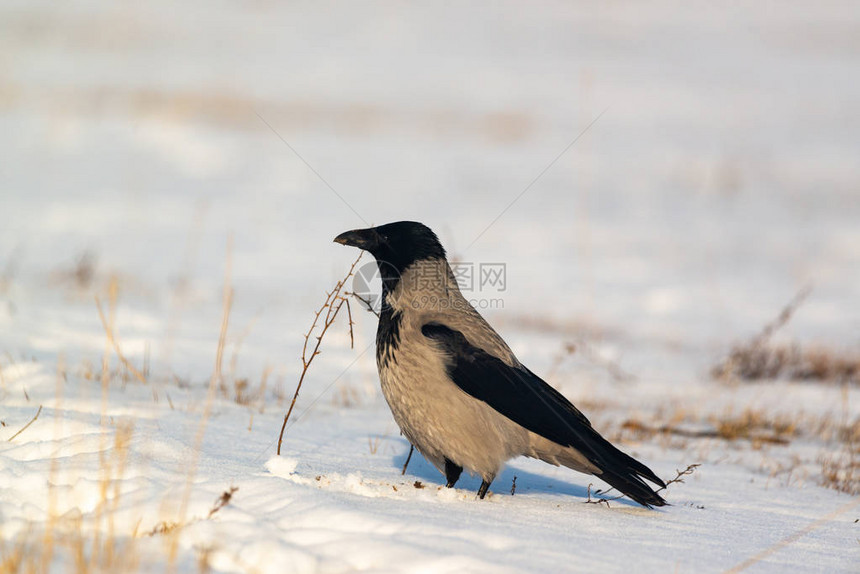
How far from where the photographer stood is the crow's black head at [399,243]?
13.8ft

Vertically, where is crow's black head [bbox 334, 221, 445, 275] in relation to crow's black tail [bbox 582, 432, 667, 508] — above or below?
above

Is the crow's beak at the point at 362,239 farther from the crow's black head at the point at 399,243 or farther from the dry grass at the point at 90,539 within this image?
the dry grass at the point at 90,539

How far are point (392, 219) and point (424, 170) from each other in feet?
13.3

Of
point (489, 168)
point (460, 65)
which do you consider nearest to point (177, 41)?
point (460, 65)

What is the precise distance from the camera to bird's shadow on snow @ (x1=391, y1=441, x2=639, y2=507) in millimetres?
4055

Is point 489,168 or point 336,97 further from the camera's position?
point 336,97

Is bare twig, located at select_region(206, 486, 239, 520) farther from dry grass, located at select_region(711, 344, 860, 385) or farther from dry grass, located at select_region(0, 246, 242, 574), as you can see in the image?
dry grass, located at select_region(711, 344, 860, 385)

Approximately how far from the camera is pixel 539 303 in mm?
11133

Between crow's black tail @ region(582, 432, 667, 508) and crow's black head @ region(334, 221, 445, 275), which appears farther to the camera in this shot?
crow's black head @ region(334, 221, 445, 275)

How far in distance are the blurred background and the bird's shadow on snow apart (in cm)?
236

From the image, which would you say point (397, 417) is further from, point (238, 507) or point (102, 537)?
point (102, 537)

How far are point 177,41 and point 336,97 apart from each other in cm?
717

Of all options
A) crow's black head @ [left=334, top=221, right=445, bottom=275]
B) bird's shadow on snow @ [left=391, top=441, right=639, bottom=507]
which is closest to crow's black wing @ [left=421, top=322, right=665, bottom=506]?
bird's shadow on snow @ [left=391, top=441, right=639, bottom=507]

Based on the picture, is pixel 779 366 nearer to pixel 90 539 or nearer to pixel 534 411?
pixel 534 411
